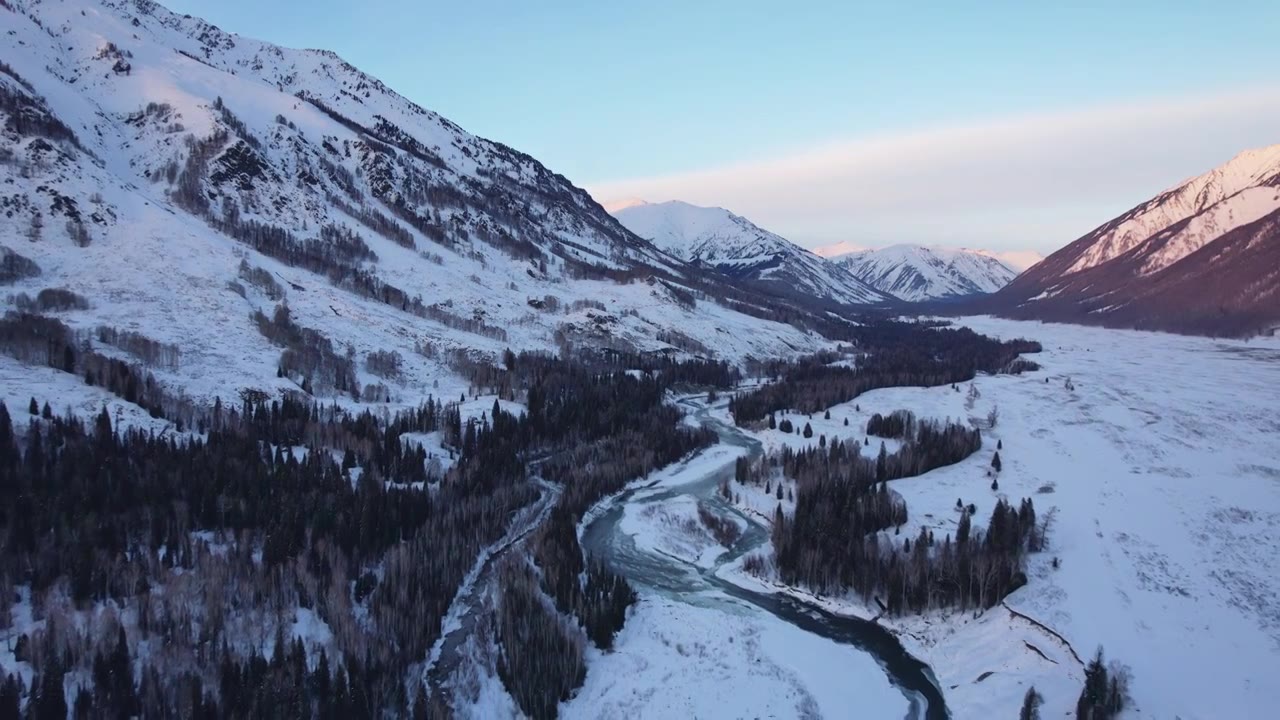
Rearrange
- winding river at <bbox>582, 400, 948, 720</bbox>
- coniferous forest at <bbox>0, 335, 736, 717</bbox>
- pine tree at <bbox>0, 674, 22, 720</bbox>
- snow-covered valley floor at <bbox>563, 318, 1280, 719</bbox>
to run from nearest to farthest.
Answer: pine tree at <bbox>0, 674, 22, 720</bbox>
coniferous forest at <bbox>0, 335, 736, 717</bbox>
snow-covered valley floor at <bbox>563, 318, 1280, 719</bbox>
winding river at <bbox>582, 400, 948, 720</bbox>

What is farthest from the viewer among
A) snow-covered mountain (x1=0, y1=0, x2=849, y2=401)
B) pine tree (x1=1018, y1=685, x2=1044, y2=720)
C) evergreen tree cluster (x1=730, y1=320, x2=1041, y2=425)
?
evergreen tree cluster (x1=730, y1=320, x2=1041, y2=425)

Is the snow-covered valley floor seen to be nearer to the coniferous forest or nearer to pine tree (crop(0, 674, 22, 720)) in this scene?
the coniferous forest

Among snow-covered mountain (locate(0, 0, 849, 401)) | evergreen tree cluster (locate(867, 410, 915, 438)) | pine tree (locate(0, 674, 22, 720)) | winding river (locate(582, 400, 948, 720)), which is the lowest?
winding river (locate(582, 400, 948, 720))

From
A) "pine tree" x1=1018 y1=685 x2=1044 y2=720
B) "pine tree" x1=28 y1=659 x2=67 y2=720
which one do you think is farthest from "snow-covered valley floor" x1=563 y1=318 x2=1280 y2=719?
"pine tree" x1=28 y1=659 x2=67 y2=720

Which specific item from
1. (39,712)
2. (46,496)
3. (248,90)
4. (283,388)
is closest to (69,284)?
(283,388)

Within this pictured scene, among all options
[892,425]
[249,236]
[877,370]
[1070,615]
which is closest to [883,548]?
[1070,615]

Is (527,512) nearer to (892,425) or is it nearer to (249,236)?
(892,425)
